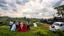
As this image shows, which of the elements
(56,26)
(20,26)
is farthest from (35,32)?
(56,26)

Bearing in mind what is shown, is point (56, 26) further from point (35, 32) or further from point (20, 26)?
point (20, 26)

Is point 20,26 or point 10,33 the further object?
point 20,26

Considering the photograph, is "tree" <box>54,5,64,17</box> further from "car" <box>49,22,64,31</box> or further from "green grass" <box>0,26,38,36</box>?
"green grass" <box>0,26,38,36</box>

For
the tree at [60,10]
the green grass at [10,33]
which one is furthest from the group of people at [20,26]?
the tree at [60,10]

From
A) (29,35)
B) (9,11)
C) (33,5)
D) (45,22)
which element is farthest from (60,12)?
(9,11)

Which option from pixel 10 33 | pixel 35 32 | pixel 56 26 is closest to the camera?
pixel 10 33

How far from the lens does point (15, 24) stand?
5160mm

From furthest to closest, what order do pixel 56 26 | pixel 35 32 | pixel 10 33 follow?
pixel 56 26 < pixel 35 32 < pixel 10 33

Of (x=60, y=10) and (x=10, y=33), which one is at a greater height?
→ (x=60, y=10)

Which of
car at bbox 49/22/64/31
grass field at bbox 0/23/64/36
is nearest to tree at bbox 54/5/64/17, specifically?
car at bbox 49/22/64/31

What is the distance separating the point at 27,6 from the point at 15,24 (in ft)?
2.29

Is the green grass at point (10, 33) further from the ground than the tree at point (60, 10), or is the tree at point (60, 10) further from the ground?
the tree at point (60, 10)

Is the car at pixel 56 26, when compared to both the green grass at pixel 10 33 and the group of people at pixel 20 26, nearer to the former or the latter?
the green grass at pixel 10 33

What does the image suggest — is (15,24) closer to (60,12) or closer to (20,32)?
(20,32)
